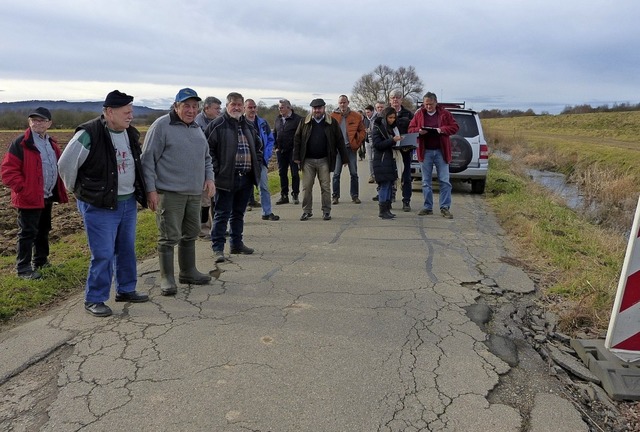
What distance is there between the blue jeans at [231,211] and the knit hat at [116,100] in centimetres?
202

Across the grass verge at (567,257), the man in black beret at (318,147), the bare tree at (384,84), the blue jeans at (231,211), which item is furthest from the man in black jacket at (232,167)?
the bare tree at (384,84)

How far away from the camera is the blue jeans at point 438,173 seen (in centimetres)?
883

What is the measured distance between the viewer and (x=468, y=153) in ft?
36.9

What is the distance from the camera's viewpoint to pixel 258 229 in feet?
26.3

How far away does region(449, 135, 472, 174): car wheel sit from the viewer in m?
11.2

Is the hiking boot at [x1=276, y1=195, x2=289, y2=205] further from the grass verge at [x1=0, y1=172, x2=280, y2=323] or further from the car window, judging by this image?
the car window

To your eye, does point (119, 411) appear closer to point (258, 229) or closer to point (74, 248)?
point (74, 248)

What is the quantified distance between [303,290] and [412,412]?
225 centimetres

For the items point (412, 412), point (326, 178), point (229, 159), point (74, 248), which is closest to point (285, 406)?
point (412, 412)

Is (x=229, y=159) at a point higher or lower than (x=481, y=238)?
higher

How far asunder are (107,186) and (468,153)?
8605mm

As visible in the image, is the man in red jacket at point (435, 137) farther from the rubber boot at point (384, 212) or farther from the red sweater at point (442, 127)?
the rubber boot at point (384, 212)

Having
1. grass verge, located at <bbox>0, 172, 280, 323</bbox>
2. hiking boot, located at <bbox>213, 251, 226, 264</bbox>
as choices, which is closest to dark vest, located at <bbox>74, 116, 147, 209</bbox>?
grass verge, located at <bbox>0, 172, 280, 323</bbox>

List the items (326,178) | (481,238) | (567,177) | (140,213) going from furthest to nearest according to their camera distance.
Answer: (567,177) < (140,213) < (326,178) < (481,238)
